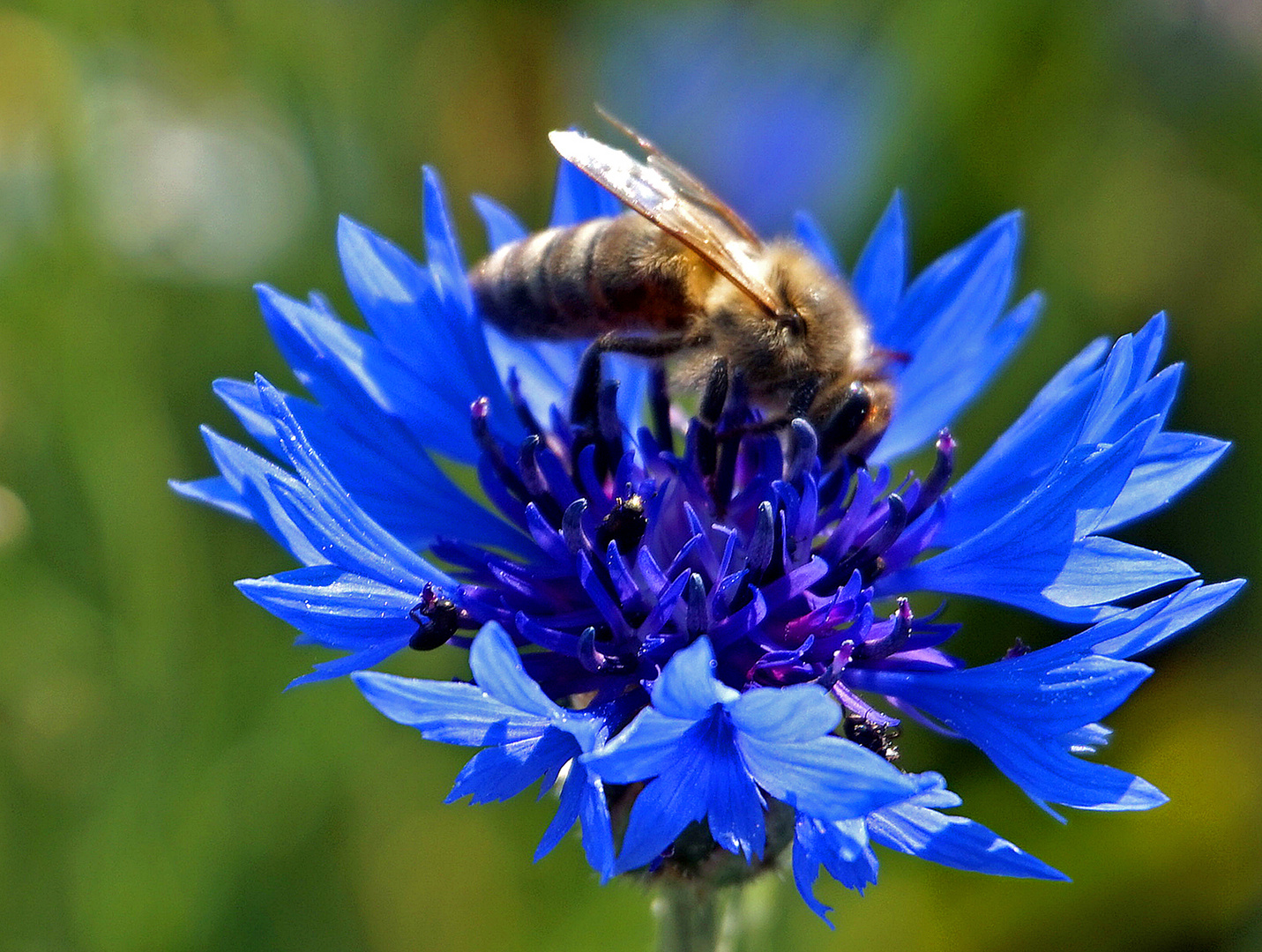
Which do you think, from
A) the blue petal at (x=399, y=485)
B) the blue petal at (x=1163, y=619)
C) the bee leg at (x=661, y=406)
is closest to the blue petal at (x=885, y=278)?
the bee leg at (x=661, y=406)

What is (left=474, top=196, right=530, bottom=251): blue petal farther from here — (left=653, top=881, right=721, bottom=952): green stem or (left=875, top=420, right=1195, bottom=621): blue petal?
(left=653, top=881, right=721, bottom=952): green stem

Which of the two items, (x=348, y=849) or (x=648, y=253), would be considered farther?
(x=348, y=849)

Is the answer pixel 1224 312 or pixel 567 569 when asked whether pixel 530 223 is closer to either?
pixel 1224 312

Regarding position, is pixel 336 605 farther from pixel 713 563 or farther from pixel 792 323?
pixel 792 323

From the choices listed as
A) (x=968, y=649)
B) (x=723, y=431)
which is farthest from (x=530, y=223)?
(x=723, y=431)

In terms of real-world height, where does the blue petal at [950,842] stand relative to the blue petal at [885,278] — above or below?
below

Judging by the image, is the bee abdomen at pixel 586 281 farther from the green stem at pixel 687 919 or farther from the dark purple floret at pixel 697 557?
the green stem at pixel 687 919
